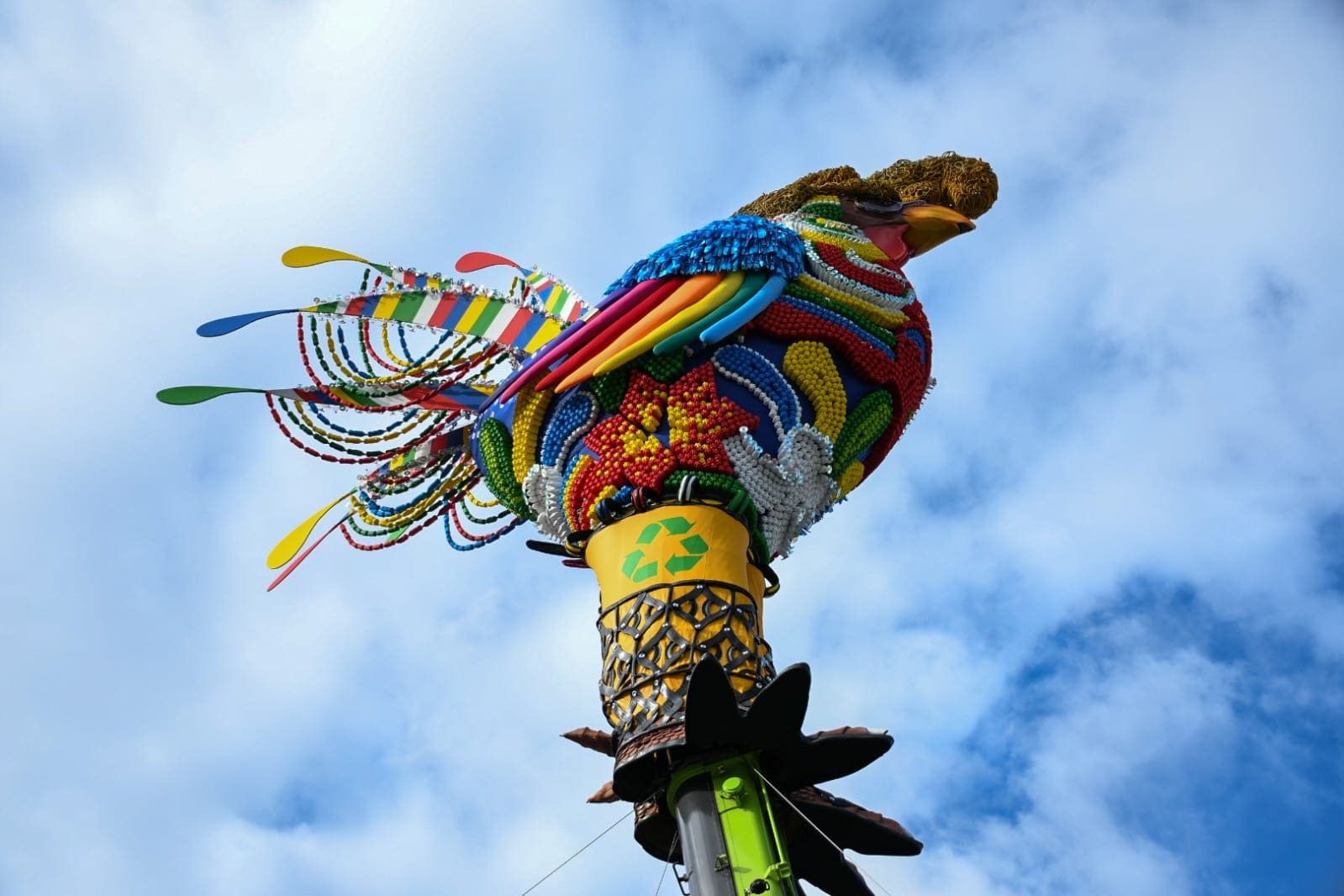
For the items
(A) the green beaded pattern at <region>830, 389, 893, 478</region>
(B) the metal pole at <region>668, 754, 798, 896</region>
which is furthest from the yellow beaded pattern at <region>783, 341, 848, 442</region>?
(B) the metal pole at <region>668, 754, 798, 896</region>

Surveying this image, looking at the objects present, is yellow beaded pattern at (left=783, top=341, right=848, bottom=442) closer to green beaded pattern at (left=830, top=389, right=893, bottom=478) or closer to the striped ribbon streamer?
green beaded pattern at (left=830, top=389, right=893, bottom=478)

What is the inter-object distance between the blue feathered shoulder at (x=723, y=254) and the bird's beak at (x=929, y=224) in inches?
76.6

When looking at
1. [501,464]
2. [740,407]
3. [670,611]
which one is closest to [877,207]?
[740,407]

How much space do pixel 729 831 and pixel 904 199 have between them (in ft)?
19.5

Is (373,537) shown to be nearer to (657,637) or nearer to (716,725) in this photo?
(657,637)

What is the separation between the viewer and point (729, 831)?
8859 mm

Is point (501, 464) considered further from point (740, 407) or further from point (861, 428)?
point (861, 428)

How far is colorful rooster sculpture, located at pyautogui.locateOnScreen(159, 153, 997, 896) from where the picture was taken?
9070mm

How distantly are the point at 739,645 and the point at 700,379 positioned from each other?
6.43 ft

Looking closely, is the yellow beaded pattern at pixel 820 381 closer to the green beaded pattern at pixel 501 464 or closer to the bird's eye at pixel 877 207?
the bird's eye at pixel 877 207

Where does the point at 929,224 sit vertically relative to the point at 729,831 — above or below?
above

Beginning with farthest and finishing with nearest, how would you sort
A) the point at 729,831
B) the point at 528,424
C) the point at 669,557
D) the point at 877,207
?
the point at 877,207 < the point at 528,424 < the point at 669,557 < the point at 729,831

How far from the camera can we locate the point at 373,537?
12.4 metres

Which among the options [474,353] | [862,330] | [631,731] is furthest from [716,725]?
[474,353]
